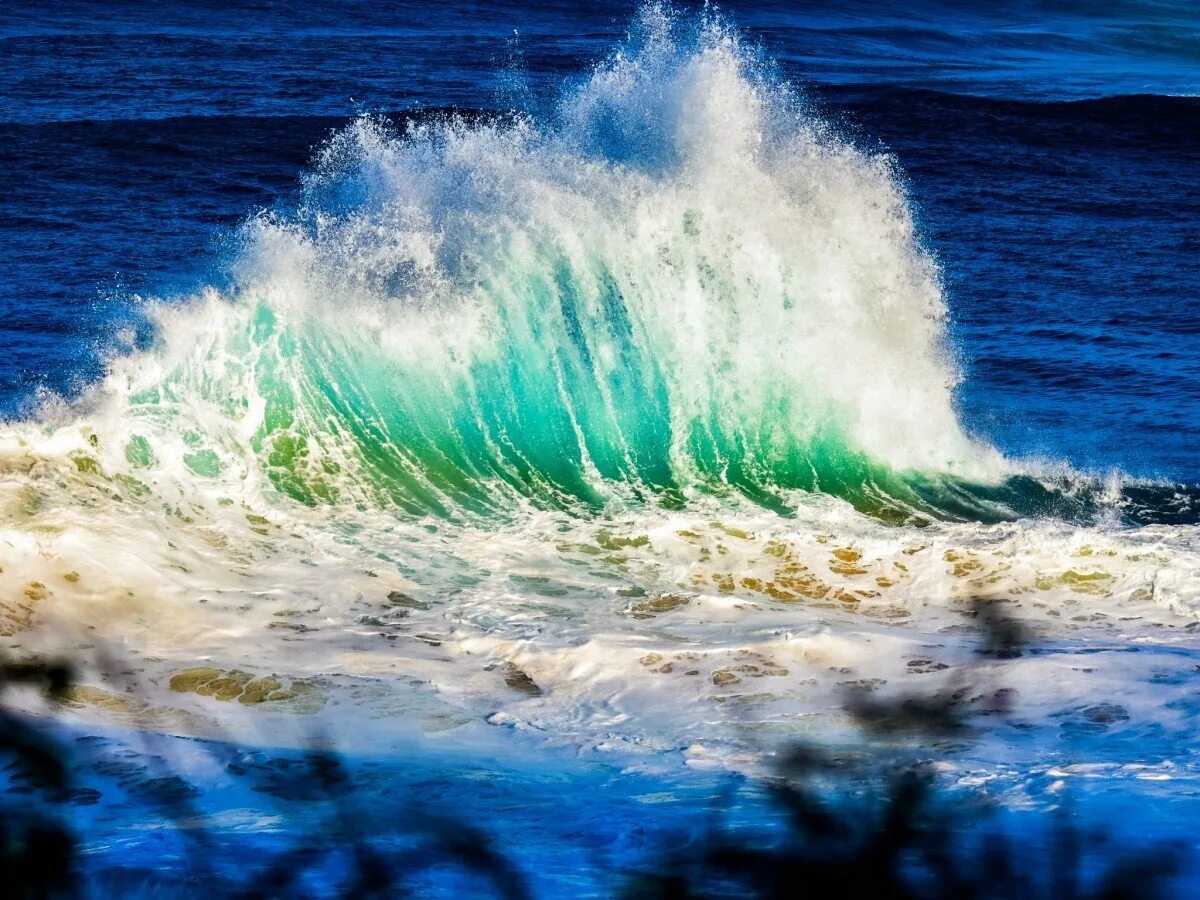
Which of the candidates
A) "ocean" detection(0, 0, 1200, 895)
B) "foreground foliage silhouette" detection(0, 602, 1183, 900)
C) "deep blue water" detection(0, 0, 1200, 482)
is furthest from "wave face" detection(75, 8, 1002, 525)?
"foreground foliage silhouette" detection(0, 602, 1183, 900)

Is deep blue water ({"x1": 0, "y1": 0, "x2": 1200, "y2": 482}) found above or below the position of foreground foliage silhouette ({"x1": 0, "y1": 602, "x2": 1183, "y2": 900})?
above

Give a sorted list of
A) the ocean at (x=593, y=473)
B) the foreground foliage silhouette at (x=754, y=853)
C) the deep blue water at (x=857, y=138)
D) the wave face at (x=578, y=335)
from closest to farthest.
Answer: the foreground foliage silhouette at (x=754, y=853) → the ocean at (x=593, y=473) → the wave face at (x=578, y=335) → the deep blue water at (x=857, y=138)

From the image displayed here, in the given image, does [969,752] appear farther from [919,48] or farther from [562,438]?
[919,48]

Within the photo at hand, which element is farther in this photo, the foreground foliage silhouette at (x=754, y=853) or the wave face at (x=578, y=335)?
the wave face at (x=578, y=335)

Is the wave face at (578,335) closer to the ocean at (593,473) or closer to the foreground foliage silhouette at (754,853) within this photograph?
the ocean at (593,473)

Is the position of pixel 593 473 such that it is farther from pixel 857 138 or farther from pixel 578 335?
pixel 857 138

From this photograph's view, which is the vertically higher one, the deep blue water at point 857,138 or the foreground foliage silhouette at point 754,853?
the deep blue water at point 857,138

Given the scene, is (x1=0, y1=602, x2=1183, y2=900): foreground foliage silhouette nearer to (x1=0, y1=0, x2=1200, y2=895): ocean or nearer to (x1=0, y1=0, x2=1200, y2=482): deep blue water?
(x1=0, y1=0, x2=1200, y2=895): ocean

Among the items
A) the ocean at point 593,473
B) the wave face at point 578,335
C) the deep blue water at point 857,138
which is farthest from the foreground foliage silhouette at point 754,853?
the deep blue water at point 857,138
